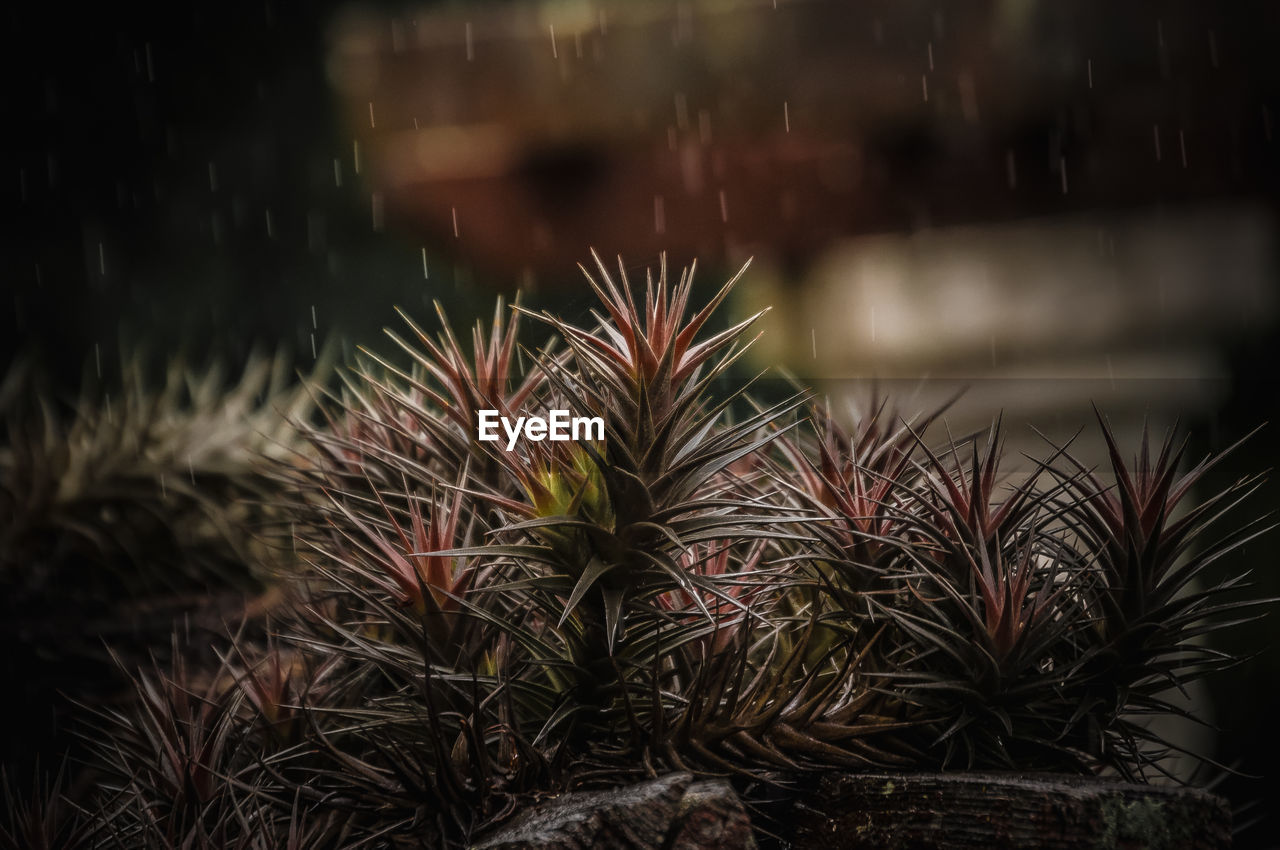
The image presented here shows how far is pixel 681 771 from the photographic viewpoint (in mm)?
541

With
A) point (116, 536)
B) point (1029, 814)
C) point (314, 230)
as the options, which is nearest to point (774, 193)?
point (314, 230)

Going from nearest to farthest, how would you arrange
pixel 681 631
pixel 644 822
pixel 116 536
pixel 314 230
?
1. pixel 644 822
2. pixel 681 631
3. pixel 116 536
4. pixel 314 230

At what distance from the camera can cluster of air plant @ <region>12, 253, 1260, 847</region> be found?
551 mm

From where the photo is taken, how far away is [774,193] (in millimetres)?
1587

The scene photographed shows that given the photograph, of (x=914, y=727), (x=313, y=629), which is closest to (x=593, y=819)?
(x=914, y=727)

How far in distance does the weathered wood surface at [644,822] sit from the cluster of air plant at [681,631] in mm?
42

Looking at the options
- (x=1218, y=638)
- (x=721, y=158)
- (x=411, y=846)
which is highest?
(x=721, y=158)

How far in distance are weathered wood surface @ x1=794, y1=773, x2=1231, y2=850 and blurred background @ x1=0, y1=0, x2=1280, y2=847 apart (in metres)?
0.38

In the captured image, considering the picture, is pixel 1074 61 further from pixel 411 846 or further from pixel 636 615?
pixel 411 846

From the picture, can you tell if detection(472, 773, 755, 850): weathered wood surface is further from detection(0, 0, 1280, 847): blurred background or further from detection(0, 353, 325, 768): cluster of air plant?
detection(0, 353, 325, 768): cluster of air plant

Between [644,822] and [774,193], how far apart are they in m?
1.29

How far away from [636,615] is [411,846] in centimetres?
20

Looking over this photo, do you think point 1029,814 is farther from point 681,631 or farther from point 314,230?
point 314,230

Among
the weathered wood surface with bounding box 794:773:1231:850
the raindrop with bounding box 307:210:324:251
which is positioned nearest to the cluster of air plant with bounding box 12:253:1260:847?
the weathered wood surface with bounding box 794:773:1231:850
